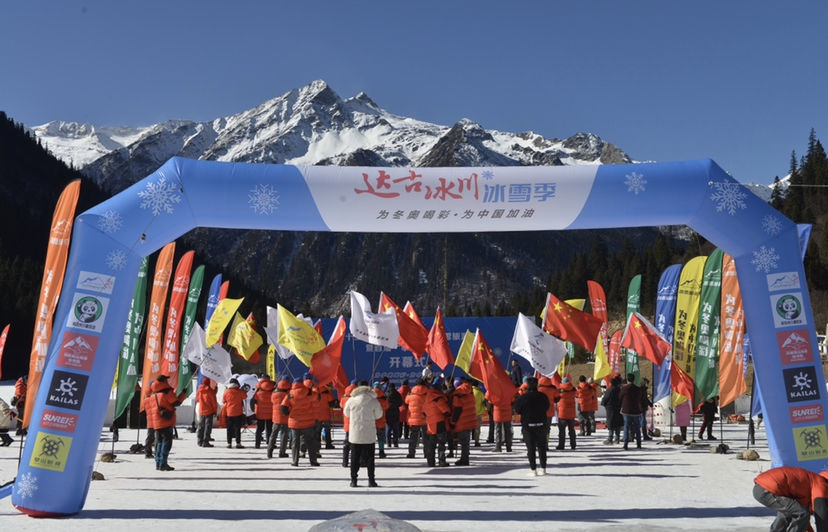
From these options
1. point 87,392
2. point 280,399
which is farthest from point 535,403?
point 87,392

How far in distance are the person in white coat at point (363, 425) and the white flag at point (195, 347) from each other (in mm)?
8522

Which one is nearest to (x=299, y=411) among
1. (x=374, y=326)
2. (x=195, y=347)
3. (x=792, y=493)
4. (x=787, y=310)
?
(x=374, y=326)

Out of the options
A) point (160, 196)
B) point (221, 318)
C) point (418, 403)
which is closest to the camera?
point (160, 196)

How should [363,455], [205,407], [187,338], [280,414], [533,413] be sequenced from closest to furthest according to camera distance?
1. [363,455]
2. [533,413]
3. [280,414]
4. [205,407]
5. [187,338]

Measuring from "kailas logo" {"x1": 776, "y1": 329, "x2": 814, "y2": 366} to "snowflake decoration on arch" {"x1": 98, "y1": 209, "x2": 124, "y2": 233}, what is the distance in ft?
27.7

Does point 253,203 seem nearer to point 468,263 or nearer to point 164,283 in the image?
point 164,283

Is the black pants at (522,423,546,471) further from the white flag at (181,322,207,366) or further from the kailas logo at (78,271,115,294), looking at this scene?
the white flag at (181,322,207,366)

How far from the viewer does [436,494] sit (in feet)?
34.3

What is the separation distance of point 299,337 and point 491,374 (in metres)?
3.86

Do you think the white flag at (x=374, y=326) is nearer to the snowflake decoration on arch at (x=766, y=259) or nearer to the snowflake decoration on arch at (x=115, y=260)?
the snowflake decoration on arch at (x=115, y=260)

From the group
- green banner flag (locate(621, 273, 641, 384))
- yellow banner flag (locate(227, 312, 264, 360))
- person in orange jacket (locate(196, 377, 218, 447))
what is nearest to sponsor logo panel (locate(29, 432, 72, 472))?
person in orange jacket (locate(196, 377, 218, 447))

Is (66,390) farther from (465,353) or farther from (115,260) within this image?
(465,353)

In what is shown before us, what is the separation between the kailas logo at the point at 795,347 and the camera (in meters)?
9.97

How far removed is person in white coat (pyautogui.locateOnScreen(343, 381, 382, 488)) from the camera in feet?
35.3
